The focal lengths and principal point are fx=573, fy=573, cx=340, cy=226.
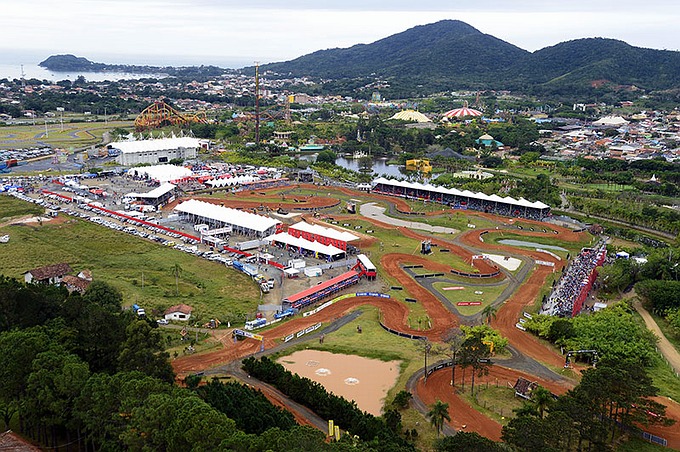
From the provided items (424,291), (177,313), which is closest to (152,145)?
(177,313)

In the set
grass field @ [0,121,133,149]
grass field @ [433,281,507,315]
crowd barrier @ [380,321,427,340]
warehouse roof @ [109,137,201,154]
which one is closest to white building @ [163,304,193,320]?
crowd barrier @ [380,321,427,340]

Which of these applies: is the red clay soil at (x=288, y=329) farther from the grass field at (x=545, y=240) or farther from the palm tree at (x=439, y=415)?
the grass field at (x=545, y=240)

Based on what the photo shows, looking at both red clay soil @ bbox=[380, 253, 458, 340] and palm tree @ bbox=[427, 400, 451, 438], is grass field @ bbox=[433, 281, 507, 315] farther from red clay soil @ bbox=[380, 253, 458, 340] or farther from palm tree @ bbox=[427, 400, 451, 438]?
palm tree @ bbox=[427, 400, 451, 438]

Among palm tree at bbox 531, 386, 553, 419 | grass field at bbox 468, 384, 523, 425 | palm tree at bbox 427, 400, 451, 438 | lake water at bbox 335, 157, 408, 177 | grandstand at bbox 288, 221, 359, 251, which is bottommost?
lake water at bbox 335, 157, 408, 177

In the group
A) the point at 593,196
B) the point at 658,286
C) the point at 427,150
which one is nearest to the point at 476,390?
the point at 658,286

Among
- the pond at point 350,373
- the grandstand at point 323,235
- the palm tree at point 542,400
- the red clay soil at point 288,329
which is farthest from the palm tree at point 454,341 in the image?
the grandstand at point 323,235

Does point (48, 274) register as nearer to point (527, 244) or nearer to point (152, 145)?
point (527, 244)
